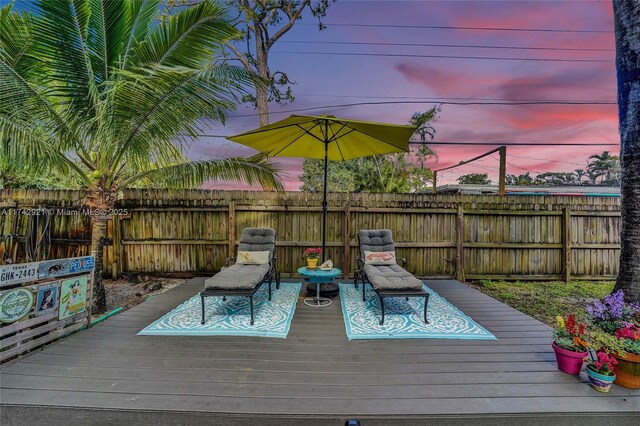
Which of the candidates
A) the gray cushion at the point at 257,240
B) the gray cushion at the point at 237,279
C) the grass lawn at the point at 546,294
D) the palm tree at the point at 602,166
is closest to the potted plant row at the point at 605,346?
the grass lawn at the point at 546,294

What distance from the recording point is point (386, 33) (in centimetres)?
846

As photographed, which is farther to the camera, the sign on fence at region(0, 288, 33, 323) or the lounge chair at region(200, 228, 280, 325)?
the lounge chair at region(200, 228, 280, 325)

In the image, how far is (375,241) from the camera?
5.00m

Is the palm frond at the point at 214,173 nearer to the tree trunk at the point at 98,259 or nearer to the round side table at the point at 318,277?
the tree trunk at the point at 98,259

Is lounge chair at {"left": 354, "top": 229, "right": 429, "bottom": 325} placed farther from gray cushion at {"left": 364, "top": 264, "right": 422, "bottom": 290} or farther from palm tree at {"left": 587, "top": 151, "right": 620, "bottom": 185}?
palm tree at {"left": 587, "top": 151, "right": 620, "bottom": 185}

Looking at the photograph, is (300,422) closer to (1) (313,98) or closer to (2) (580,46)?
(1) (313,98)

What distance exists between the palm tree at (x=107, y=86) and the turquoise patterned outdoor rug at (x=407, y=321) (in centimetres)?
329

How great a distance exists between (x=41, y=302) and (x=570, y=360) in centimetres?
496

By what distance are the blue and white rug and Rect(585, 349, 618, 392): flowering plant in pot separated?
2671 millimetres

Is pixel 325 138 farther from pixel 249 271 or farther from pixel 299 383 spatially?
pixel 299 383

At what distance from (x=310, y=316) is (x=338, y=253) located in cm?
232

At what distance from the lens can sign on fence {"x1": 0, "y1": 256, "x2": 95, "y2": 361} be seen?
2.43 m

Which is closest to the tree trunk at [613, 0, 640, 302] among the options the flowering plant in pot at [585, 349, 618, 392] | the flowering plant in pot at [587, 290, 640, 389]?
the flowering plant in pot at [587, 290, 640, 389]

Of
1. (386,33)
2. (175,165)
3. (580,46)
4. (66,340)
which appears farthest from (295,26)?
(66,340)
